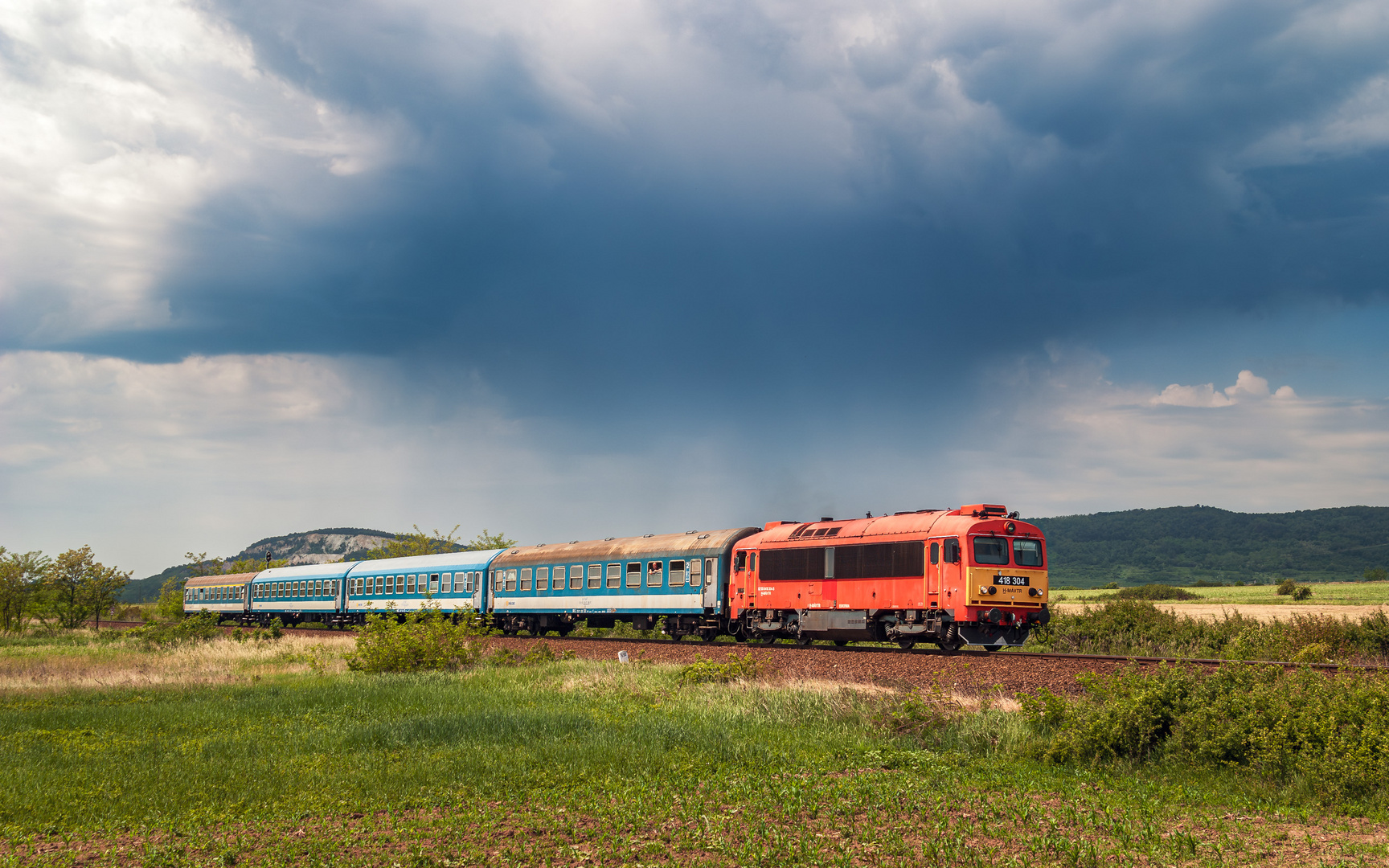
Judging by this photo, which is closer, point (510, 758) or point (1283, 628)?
point (510, 758)

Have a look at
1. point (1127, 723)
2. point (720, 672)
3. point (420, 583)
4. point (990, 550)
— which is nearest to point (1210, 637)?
point (990, 550)

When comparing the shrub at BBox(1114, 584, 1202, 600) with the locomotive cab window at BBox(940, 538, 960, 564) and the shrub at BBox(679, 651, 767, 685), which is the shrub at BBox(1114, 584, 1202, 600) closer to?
the locomotive cab window at BBox(940, 538, 960, 564)

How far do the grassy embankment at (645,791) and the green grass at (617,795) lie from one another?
0.13 feet

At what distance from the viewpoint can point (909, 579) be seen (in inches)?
988

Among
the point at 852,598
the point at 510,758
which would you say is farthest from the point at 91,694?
the point at 852,598

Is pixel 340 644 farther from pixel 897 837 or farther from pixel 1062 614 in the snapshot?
pixel 897 837

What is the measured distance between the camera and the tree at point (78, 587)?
189ft

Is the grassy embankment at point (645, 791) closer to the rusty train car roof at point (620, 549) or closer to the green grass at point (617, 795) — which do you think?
the green grass at point (617, 795)

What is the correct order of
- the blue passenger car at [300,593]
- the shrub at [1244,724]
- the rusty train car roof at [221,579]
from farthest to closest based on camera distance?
the rusty train car roof at [221,579], the blue passenger car at [300,593], the shrub at [1244,724]

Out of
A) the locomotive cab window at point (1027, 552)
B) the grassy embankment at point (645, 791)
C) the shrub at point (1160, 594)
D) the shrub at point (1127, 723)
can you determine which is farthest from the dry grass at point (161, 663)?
the shrub at point (1160, 594)

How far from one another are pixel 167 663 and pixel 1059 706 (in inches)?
1021

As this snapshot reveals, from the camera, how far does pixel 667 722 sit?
13680 mm

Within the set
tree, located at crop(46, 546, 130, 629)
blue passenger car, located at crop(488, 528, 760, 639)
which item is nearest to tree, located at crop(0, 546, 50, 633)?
tree, located at crop(46, 546, 130, 629)

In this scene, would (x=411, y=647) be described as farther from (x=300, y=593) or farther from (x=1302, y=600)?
(x=1302, y=600)
